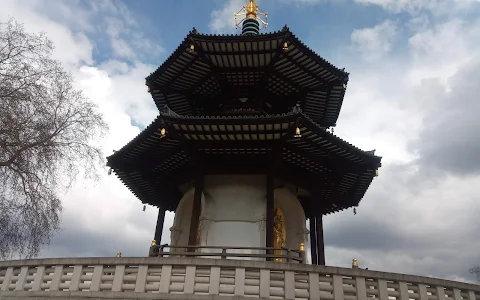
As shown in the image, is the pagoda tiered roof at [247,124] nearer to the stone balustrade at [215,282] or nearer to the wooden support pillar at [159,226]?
the wooden support pillar at [159,226]

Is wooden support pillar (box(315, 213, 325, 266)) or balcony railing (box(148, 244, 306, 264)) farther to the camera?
wooden support pillar (box(315, 213, 325, 266))

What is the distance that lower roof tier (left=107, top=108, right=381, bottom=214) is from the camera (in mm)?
14531

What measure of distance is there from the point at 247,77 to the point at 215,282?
11008 mm

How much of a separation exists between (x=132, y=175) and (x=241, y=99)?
705 centimetres

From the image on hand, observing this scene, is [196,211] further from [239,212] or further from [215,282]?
[215,282]

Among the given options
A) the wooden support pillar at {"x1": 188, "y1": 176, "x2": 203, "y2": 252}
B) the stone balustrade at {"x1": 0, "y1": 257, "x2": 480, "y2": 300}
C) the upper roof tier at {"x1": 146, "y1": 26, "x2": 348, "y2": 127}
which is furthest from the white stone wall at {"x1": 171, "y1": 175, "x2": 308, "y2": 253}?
the stone balustrade at {"x1": 0, "y1": 257, "x2": 480, "y2": 300}

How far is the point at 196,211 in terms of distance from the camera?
15727 millimetres

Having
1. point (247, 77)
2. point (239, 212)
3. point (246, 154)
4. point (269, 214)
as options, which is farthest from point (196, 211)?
point (247, 77)

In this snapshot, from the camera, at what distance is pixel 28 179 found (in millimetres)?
10547

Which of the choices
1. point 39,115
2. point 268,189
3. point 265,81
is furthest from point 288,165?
point 39,115

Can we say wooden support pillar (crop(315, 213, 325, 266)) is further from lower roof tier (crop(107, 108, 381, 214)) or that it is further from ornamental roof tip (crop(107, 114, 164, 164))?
ornamental roof tip (crop(107, 114, 164, 164))

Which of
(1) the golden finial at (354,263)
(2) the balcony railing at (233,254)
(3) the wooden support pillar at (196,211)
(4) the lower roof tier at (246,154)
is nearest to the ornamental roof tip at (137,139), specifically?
(4) the lower roof tier at (246,154)

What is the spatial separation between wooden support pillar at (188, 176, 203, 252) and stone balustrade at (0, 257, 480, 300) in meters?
4.34

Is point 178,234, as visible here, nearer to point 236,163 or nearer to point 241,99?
point 236,163
